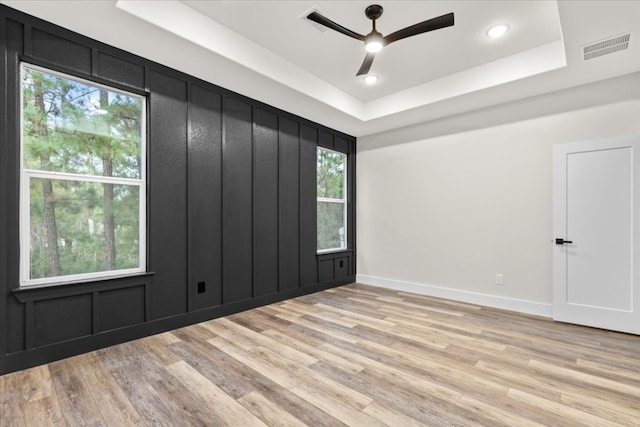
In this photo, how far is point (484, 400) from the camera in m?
2.02

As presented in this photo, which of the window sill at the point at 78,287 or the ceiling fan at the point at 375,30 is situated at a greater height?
the ceiling fan at the point at 375,30

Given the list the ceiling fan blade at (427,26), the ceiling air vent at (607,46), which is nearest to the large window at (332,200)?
the ceiling fan blade at (427,26)

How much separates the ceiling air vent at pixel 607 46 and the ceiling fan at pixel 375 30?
1.58 meters

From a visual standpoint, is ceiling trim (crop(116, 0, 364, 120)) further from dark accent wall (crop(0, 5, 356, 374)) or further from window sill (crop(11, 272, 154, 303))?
window sill (crop(11, 272, 154, 303))

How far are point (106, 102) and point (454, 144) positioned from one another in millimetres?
4498

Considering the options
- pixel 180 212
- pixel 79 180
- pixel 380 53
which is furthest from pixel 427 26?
pixel 79 180

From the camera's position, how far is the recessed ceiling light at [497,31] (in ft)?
9.73

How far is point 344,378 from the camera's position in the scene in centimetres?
230

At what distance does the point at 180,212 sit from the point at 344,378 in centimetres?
241

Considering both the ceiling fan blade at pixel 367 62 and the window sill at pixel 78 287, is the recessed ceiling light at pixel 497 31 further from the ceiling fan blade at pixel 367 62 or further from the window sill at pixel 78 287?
the window sill at pixel 78 287

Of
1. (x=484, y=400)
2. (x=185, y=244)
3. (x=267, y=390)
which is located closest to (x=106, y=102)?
(x=185, y=244)

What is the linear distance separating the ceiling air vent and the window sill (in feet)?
15.8

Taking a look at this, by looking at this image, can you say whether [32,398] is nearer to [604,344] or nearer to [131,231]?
[131,231]

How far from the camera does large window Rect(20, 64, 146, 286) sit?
2.51 metres
